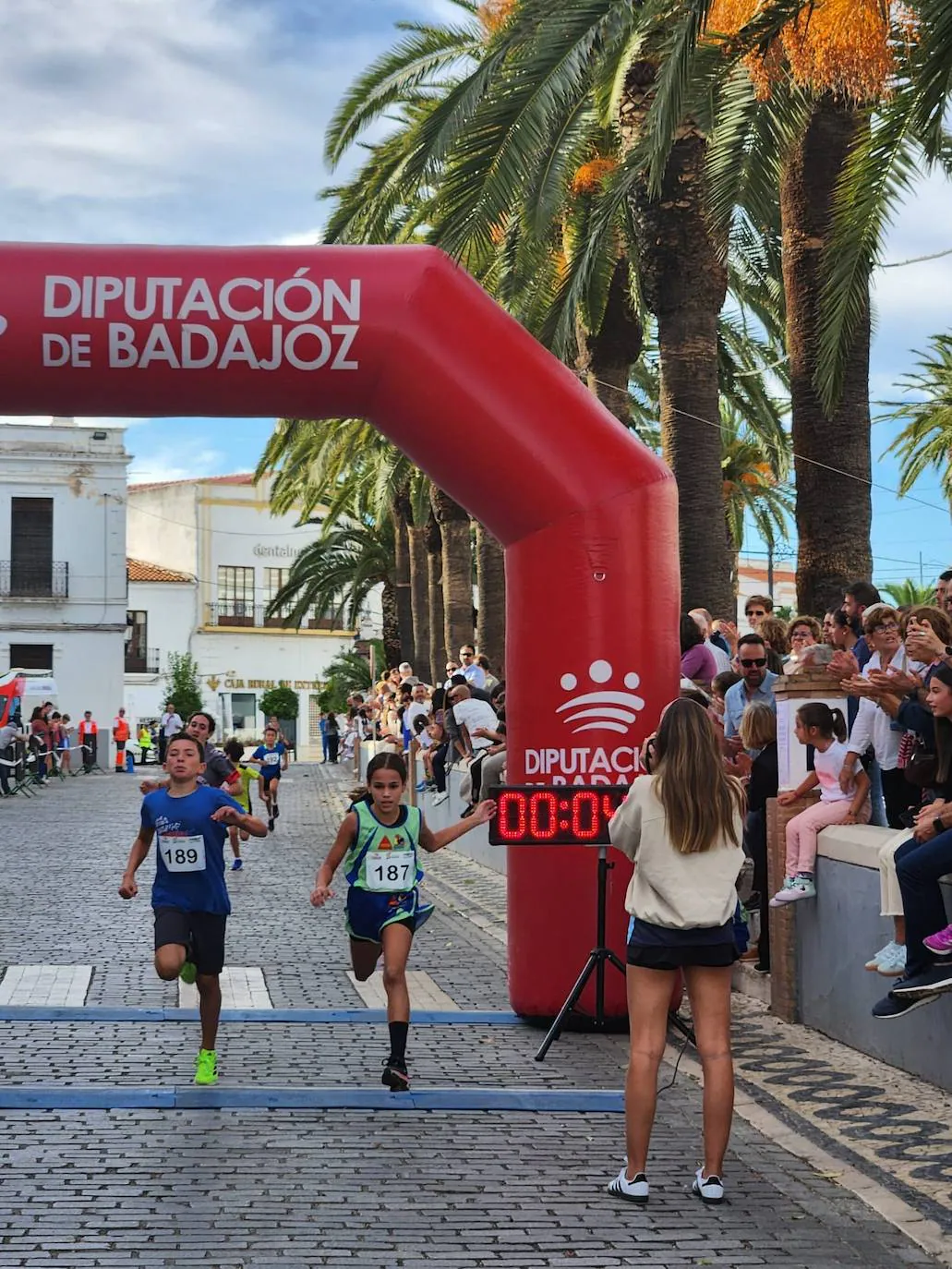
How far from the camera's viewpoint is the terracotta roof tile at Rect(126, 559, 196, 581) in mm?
76312

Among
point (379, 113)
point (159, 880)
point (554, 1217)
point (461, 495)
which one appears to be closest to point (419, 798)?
point (379, 113)

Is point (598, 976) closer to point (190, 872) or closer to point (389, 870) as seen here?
point (389, 870)

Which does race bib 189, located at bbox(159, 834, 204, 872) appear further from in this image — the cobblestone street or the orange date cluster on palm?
the orange date cluster on palm

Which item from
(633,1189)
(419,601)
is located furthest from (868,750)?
(419,601)

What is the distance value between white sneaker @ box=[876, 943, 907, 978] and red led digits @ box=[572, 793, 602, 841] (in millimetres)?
1640

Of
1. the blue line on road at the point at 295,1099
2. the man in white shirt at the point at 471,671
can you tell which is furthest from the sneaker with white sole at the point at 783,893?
the man in white shirt at the point at 471,671

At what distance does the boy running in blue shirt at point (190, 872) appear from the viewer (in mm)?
8344

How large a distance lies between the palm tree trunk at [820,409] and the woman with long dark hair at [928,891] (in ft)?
18.4

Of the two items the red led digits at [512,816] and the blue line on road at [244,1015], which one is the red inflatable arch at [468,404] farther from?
the red led digits at [512,816]

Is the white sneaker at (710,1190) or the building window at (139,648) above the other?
the building window at (139,648)

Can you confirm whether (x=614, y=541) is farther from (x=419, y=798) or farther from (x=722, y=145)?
(x=419, y=798)

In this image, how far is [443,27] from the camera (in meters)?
Result: 20.0

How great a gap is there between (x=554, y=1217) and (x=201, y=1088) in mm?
2400

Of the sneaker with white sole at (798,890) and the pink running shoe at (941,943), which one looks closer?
the pink running shoe at (941,943)
